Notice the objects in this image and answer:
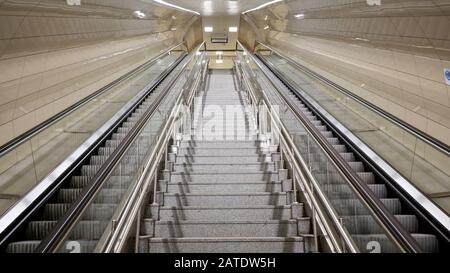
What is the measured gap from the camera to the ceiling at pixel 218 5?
1320cm

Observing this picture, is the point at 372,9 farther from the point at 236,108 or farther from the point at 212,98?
the point at 212,98

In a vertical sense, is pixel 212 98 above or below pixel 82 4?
below

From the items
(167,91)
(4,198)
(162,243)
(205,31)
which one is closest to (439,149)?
(162,243)

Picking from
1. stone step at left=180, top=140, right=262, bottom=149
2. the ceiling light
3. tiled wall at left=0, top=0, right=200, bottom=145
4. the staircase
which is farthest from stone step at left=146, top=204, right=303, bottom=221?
the ceiling light

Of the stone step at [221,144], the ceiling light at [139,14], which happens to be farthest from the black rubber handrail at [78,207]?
the ceiling light at [139,14]

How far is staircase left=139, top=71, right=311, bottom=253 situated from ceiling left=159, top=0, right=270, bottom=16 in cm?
713

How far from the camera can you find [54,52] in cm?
587

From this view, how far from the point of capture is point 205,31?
20953 millimetres

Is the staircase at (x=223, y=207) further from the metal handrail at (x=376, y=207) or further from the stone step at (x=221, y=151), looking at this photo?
the metal handrail at (x=376, y=207)

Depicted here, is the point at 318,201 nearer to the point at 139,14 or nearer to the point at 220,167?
the point at 220,167

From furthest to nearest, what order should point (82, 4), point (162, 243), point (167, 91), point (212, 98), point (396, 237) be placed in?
1. point (212, 98)
2. point (167, 91)
3. point (82, 4)
4. point (162, 243)
5. point (396, 237)

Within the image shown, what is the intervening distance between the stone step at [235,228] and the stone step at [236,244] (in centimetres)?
26

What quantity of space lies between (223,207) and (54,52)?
3388 millimetres
